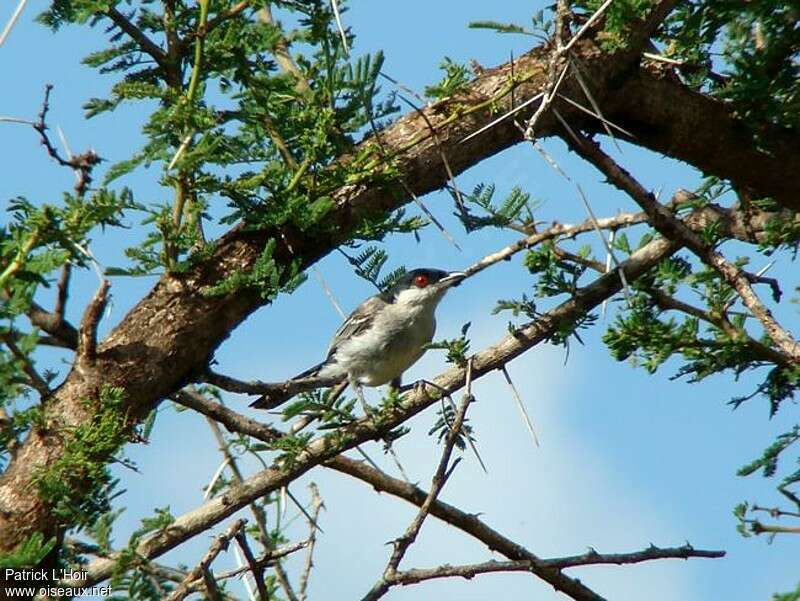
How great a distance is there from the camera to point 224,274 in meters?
4.58

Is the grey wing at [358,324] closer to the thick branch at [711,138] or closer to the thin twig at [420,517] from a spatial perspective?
the thick branch at [711,138]

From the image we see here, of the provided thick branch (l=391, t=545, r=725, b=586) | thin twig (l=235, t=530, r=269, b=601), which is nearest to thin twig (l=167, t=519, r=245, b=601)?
thin twig (l=235, t=530, r=269, b=601)

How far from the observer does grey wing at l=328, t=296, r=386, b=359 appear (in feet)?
23.1

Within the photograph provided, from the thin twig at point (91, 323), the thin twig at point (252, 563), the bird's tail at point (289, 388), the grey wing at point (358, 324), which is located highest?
the grey wing at point (358, 324)

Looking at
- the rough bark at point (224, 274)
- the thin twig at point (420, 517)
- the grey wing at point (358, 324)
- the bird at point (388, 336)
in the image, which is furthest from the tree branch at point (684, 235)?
the grey wing at point (358, 324)

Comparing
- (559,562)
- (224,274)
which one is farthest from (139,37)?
(559,562)

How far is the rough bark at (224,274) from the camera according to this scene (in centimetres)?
435

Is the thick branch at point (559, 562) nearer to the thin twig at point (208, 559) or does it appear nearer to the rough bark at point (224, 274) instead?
the thin twig at point (208, 559)

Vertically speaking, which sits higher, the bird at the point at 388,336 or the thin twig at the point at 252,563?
the bird at the point at 388,336

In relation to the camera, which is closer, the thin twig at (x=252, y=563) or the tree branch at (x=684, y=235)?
the thin twig at (x=252, y=563)

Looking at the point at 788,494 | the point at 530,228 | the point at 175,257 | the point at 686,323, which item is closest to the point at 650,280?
the point at 686,323

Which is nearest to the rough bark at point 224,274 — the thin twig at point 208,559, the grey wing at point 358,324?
the thin twig at point 208,559

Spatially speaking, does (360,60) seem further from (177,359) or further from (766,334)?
(766,334)

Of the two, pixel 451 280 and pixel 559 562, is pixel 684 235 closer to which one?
pixel 559 562
